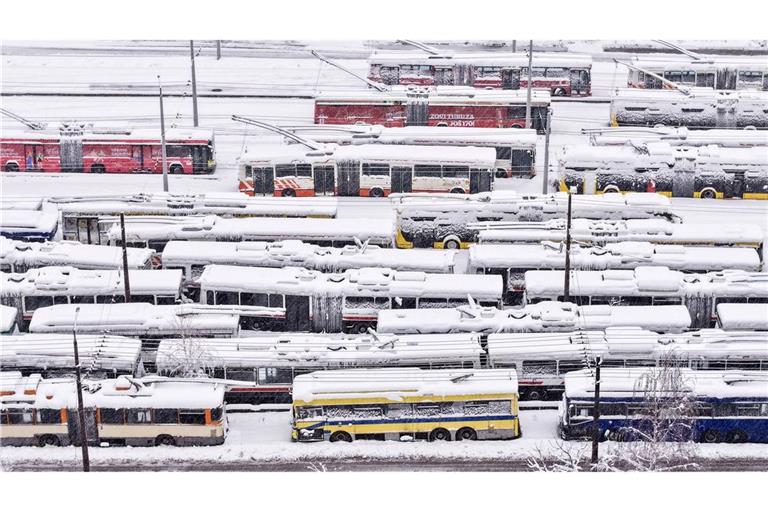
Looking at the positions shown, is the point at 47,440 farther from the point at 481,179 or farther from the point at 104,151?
the point at 481,179

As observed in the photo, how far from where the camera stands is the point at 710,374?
124 feet

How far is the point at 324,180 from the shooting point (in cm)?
5478

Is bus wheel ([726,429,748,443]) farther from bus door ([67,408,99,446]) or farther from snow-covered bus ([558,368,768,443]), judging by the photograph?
bus door ([67,408,99,446])

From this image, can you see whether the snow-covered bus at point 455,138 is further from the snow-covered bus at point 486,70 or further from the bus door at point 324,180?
the snow-covered bus at point 486,70

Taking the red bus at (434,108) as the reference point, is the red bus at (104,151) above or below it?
below

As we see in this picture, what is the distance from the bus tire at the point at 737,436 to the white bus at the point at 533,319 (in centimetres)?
505

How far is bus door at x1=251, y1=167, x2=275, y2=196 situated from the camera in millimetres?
54406

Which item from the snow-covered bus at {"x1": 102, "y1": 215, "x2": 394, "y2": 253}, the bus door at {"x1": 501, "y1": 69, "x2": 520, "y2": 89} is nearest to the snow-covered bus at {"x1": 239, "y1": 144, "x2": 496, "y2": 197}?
the snow-covered bus at {"x1": 102, "y1": 215, "x2": 394, "y2": 253}

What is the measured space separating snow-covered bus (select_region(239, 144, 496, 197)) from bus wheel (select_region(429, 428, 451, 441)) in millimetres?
18773

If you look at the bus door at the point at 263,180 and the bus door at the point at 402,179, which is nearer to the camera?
the bus door at the point at 402,179

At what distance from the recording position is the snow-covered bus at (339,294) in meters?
43.0

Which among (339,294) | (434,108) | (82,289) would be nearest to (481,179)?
(434,108)

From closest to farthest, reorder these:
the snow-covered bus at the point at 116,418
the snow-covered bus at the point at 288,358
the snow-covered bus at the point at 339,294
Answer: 1. the snow-covered bus at the point at 116,418
2. the snow-covered bus at the point at 288,358
3. the snow-covered bus at the point at 339,294

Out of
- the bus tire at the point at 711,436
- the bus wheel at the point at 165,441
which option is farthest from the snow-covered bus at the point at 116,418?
the bus tire at the point at 711,436
